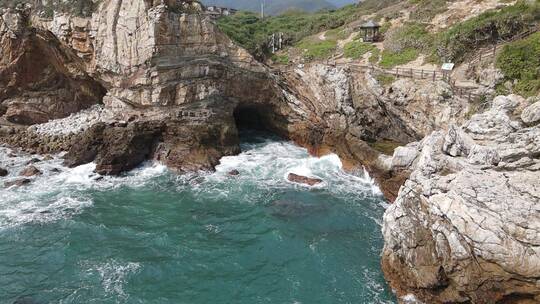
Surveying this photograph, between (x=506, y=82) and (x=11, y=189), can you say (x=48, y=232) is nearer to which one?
(x=11, y=189)

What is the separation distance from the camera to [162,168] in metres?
35.1

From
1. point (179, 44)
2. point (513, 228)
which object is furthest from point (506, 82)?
point (179, 44)

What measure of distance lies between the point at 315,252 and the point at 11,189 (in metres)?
23.3

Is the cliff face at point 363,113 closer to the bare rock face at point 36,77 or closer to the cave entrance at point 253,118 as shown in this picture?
the cave entrance at point 253,118

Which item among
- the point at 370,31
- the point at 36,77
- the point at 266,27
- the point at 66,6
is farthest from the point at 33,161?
the point at 266,27

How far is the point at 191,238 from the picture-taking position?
2444 centimetres

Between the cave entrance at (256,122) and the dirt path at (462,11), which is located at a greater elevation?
the dirt path at (462,11)

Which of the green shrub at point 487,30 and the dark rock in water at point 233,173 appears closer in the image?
the dark rock in water at point 233,173

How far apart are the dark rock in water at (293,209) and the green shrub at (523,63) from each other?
15.2 metres

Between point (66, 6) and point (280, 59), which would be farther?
point (280, 59)

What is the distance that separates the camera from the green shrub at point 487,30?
35.2m

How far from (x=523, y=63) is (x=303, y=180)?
17549mm

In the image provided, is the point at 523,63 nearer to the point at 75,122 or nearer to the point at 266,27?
the point at 75,122

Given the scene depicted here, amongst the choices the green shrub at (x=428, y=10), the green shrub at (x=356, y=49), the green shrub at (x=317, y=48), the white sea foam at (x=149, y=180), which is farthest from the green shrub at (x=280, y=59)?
the green shrub at (x=428, y=10)
